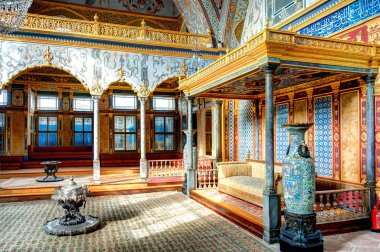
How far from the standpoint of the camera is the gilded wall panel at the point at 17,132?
12.1m

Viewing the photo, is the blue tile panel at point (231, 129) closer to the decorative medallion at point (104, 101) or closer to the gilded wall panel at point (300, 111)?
the gilded wall panel at point (300, 111)

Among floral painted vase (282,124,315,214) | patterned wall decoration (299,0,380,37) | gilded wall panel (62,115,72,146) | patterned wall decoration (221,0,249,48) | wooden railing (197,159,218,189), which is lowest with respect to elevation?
wooden railing (197,159,218,189)

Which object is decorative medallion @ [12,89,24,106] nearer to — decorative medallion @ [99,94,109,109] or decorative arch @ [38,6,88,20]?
decorative medallion @ [99,94,109,109]

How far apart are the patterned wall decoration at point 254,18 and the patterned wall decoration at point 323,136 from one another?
3.16 m

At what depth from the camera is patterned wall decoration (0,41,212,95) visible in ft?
27.0

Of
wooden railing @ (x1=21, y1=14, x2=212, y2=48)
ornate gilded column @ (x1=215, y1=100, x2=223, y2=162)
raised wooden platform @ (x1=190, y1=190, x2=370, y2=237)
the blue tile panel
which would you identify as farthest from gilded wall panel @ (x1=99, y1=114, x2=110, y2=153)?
raised wooden platform @ (x1=190, y1=190, x2=370, y2=237)

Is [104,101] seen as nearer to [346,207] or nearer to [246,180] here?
[246,180]

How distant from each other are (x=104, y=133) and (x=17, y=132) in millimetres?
3399

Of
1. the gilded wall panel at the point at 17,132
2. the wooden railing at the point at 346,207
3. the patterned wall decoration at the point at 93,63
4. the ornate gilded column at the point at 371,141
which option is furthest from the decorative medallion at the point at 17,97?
the ornate gilded column at the point at 371,141

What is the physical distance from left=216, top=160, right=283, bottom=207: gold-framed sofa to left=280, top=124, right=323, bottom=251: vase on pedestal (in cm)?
137

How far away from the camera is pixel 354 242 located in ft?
14.3

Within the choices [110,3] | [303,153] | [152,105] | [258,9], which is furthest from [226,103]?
[110,3]

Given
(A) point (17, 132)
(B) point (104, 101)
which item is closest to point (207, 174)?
(B) point (104, 101)

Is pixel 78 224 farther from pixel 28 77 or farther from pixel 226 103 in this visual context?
pixel 28 77
